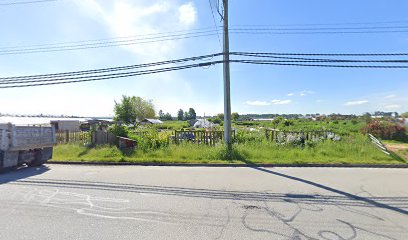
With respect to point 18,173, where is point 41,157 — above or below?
above

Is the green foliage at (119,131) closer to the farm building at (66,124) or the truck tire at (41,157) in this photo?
the truck tire at (41,157)

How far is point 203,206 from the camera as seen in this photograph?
4680 mm

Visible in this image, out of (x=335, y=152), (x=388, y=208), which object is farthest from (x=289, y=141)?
(x=388, y=208)

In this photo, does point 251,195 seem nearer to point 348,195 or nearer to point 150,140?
point 348,195

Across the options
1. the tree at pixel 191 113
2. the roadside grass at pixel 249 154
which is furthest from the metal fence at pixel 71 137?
the tree at pixel 191 113

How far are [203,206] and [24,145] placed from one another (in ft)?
24.6

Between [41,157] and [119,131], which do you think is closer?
[41,157]

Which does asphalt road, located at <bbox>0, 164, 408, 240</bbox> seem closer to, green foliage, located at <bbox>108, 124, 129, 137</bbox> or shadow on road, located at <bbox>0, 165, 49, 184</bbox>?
shadow on road, located at <bbox>0, 165, 49, 184</bbox>

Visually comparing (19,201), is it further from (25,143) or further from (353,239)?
(353,239)

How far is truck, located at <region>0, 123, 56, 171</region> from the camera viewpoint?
7.95m

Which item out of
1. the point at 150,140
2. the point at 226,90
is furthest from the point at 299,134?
the point at 150,140

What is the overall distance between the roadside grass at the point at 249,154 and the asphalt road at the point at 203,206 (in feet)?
7.29

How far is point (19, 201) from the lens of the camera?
16.3 feet

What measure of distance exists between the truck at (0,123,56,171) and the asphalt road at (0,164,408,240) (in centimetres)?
87
